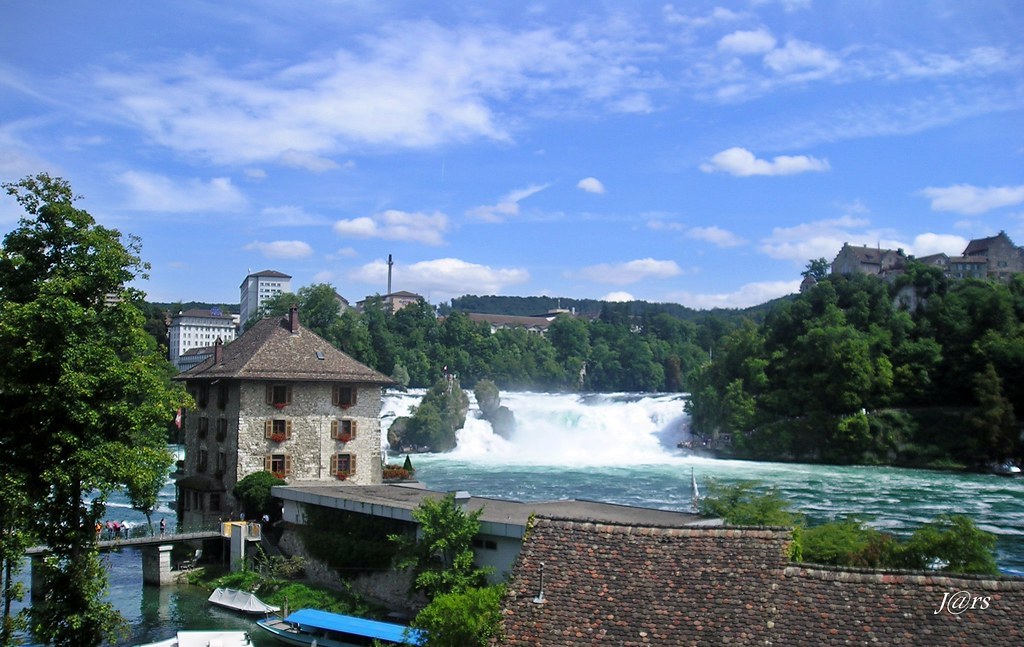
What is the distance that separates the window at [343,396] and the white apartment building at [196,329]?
433ft

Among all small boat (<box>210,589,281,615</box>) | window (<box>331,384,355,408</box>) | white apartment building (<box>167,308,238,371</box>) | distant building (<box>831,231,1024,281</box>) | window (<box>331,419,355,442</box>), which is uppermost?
distant building (<box>831,231,1024,281</box>)

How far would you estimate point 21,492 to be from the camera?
13805mm

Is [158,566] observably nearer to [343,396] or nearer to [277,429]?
[277,429]

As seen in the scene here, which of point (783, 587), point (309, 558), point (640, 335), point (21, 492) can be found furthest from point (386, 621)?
point (640, 335)

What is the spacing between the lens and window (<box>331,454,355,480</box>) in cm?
3325

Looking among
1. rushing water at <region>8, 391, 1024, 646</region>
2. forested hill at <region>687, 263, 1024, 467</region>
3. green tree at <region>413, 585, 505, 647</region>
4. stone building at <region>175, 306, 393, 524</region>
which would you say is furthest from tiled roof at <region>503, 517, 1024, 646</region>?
forested hill at <region>687, 263, 1024, 467</region>

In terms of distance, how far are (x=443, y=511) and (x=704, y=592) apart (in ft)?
33.6

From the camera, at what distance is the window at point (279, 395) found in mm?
32250

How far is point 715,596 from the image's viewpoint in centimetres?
1082

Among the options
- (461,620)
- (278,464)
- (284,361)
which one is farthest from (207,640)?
(284,361)

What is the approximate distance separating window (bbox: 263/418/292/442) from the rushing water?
600cm

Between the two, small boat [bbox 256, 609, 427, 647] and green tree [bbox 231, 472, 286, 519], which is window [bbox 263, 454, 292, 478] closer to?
green tree [bbox 231, 472, 286, 519]

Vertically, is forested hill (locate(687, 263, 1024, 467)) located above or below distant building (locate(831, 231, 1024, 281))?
below

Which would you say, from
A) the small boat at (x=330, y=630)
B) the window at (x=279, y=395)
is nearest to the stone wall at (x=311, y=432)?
the window at (x=279, y=395)
